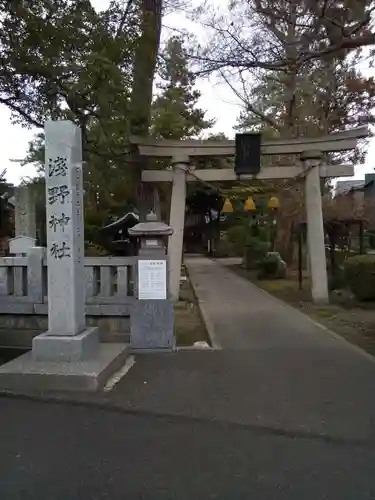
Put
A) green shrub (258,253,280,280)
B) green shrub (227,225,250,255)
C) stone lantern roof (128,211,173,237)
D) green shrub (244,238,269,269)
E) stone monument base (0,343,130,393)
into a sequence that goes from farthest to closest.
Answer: green shrub (227,225,250,255)
green shrub (244,238,269,269)
green shrub (258,253,280,280)
stone lantern roof (128,211,173,237)
stone monument base (0,343,130,393)

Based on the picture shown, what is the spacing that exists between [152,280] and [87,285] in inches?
44.0

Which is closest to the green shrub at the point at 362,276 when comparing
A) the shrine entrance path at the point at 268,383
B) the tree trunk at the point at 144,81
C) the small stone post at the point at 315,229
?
the small stone post at the point at 315,229

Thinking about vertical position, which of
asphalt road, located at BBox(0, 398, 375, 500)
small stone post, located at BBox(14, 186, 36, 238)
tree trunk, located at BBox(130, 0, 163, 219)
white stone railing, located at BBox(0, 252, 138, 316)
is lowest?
asphalt road, located at BBox(0, 398, 375, 500)

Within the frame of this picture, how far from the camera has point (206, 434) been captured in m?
5.51

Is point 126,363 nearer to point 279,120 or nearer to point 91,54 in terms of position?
point 91,54

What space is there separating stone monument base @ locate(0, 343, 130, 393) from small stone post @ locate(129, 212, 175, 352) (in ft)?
6.86

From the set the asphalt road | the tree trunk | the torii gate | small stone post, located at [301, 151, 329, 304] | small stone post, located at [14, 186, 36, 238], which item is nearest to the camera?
the asphalt road

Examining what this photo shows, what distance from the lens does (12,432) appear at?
5574 millimetres

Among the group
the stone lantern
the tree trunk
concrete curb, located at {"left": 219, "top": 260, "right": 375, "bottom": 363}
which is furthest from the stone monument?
the tree trunk

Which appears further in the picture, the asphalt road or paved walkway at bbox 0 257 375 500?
paved walkway at bbox 0 257 375 500

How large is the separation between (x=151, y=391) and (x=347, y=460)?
2935mm

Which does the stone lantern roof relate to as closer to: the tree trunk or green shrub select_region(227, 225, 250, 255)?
the tree trunk

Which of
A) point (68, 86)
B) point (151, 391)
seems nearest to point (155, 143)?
point (68, 86)

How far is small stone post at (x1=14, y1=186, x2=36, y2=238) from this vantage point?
17.4 m
